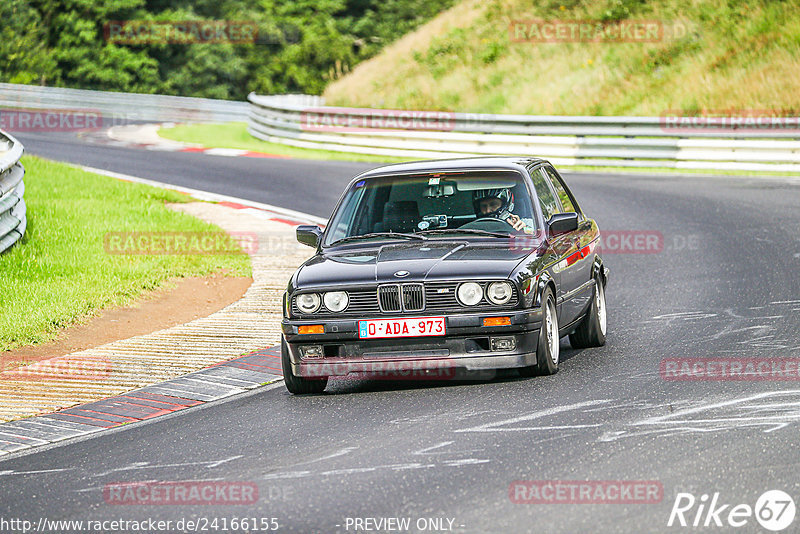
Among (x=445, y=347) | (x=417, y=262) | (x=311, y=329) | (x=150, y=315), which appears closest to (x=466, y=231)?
(x=417, y=262)

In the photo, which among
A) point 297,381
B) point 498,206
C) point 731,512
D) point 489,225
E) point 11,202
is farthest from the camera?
point 11,202

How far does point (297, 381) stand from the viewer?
8633mm

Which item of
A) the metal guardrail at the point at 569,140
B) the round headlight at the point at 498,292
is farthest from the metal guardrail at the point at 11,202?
the metal guardrail at the point at 569,140

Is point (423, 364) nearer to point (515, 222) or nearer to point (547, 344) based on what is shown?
point (547, 344)

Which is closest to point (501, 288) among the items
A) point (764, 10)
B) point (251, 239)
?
point (251, 239)

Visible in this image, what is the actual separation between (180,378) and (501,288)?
271cm

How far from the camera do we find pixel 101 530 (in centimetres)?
560

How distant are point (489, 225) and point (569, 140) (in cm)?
1741

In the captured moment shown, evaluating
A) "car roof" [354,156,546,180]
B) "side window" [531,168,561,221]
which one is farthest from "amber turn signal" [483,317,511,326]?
"car roof" [354,156,546,180]

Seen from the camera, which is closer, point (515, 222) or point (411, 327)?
point (411, 327)

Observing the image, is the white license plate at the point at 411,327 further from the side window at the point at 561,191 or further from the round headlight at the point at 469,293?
the side window at the point at 561,191

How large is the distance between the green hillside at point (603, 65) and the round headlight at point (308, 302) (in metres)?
22.2

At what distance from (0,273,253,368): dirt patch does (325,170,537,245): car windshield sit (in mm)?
2742

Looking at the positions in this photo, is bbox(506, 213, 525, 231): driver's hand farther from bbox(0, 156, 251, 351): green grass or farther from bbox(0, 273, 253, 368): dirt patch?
bbox(0, 156, 251, 351): green grass
